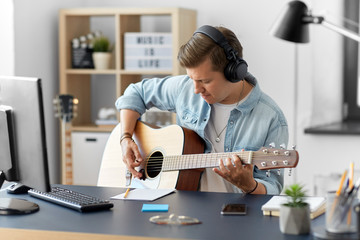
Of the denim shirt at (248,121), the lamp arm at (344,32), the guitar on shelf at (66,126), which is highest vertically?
the lamp arm at (344,32)

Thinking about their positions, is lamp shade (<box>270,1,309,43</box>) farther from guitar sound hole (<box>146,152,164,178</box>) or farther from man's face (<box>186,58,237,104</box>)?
guitar sound hole (<box>146,152,164,178</box>)

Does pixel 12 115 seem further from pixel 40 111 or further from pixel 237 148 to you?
pixel 237 148

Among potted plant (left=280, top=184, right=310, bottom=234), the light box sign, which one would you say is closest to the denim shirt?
potted plant (left=280, top=184, right=310, bottom=234)

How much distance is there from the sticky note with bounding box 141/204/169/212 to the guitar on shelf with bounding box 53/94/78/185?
2.21 m

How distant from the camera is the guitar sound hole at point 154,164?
2.25 meters

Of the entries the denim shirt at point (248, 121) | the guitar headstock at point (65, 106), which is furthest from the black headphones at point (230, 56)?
the guitar headstock at point (65, 106)

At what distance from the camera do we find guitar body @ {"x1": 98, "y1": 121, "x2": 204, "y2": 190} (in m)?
2.16

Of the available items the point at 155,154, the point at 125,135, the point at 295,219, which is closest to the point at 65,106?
the point at 125,135

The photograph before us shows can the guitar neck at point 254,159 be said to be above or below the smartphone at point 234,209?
above

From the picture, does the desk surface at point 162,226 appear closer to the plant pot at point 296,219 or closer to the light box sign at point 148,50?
the plant pot at point 296,219

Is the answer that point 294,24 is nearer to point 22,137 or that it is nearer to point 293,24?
point 293,24

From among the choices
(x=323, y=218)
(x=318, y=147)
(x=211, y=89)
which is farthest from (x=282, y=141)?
(x=318, y=147)

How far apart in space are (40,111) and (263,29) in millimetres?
2514

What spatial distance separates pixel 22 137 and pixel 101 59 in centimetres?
236
